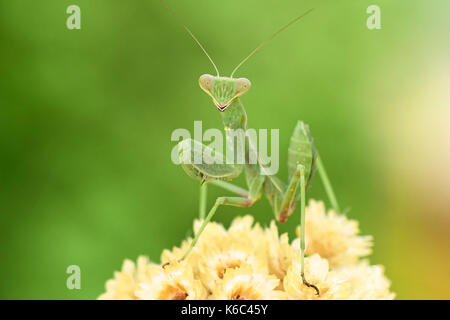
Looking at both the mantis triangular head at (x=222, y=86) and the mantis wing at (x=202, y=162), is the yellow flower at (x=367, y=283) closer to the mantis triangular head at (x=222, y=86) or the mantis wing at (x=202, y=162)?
the mantis wing at (x=202, y=162)

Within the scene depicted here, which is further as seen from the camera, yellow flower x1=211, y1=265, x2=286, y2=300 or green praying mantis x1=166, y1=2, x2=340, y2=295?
green praying mantis x1=166, y1=2, x2=340, y2=295

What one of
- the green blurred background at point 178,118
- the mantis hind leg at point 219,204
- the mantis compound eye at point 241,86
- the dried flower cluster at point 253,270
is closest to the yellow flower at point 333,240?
the dried flower cluster at point 253,270

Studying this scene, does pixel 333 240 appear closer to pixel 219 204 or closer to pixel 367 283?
pixel 367 283

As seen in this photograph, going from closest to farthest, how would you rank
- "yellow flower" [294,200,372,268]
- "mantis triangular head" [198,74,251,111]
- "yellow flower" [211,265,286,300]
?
1. "yellow flower" [211,265,286,300]
2. "mantis triangular head" [198,74,251,111]
3. "yellow flower" [294,200,372,268]

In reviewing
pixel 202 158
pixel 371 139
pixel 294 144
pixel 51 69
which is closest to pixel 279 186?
pixel 294 144

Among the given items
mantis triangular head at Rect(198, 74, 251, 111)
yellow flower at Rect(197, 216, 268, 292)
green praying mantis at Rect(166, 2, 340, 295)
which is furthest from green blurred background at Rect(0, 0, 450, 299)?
mantis triangular head at Rect(198, 74, 251, 111)

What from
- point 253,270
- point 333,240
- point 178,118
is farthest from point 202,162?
point 178,118

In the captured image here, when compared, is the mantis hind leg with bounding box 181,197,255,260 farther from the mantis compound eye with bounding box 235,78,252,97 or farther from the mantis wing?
the mantis compound eye with bounding box 235,78,252,97
